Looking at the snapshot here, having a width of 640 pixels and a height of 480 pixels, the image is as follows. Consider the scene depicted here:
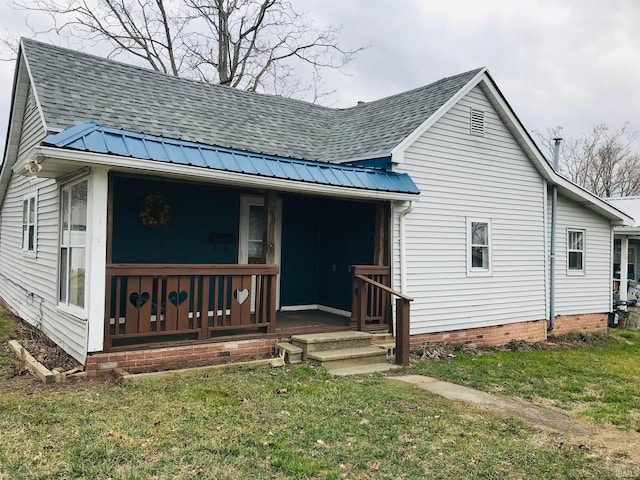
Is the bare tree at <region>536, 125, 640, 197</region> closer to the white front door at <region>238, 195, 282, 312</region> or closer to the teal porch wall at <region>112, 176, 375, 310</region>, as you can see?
the teal porch wall at <region>112, 176, 375, 310</region>

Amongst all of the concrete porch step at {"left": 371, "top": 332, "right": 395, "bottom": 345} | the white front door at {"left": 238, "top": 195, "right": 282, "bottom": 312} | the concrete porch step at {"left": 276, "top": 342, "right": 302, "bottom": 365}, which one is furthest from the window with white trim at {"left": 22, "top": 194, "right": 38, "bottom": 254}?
the concrete porch step at {"left": 371, "top": 332, "right": 395, "bottom": 345}

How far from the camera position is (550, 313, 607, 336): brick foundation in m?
12.4

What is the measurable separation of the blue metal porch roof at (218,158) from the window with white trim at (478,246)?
2.07m

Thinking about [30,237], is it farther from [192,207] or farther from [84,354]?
[84,354]

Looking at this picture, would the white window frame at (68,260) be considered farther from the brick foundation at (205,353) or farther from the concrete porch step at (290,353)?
the concrete porch step at (290,353)

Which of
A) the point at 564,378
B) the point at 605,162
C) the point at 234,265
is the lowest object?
the point at 564,378

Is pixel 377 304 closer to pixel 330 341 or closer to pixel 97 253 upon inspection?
pixel 330 341

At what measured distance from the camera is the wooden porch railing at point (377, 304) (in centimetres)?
799

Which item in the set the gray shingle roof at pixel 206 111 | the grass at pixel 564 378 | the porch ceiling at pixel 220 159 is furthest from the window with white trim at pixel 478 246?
the gray shingle roof at pixel 206 111

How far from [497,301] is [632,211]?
12919 millimetres

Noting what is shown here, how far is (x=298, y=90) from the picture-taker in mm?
26391

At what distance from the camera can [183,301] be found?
7273mm

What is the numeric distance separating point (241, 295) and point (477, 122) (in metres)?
6.09

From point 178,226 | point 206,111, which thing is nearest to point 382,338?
point 178,226
